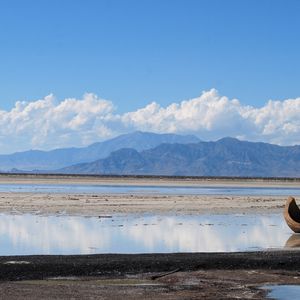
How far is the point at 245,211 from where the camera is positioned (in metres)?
42.1

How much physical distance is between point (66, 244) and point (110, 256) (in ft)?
15.5

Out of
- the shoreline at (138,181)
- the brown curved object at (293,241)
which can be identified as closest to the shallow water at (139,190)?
the shoreline at (138,181)

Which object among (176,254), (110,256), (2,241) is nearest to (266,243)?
(176,254)

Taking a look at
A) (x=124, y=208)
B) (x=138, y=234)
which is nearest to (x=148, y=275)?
(x=138, y=234)

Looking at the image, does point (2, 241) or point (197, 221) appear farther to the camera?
point (197, 221)

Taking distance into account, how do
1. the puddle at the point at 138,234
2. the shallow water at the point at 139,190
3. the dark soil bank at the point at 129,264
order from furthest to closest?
the shallow water at the point at 139,190 → the puddle at the point at 138,234 → the dark soil bank at the point at 129,264

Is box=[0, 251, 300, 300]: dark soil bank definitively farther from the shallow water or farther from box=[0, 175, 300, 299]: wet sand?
the shallow water

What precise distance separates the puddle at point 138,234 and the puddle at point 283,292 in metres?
6.87

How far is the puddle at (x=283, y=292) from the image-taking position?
14.8 meters

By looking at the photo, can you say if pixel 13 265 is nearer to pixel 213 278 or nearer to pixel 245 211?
pixel 213 278

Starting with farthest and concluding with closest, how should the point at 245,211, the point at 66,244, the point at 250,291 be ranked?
the point at 245,211 < the point at 66,244 < the point at 250,291

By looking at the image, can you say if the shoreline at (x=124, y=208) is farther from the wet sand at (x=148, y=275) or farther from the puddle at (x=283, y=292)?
the puddle at (x=283, y=292)

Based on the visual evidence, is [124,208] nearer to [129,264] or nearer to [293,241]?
[293,241]

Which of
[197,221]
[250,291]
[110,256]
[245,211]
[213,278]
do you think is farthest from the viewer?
[245,211]
